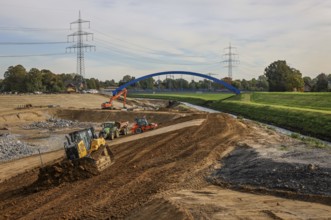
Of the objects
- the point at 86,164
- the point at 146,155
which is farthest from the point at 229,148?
the point at 86,164

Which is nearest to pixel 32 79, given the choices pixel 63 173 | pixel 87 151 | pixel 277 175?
pixel 87 151

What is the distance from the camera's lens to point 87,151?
2223 cm

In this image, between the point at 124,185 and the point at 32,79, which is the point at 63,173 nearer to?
the point at 124,185

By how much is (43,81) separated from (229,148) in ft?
359

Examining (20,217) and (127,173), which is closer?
(20,217)

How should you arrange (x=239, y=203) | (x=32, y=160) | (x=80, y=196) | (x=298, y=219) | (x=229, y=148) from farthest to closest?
(x=32, y=160)
(x=229, y=148)
(x=80, y=196)
(x=239, y=203)
(x=298, y=219)

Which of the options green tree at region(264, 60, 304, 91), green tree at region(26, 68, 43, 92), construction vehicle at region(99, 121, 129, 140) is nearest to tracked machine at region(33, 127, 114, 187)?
construction vehicle at region(99, 121, 129, 140)

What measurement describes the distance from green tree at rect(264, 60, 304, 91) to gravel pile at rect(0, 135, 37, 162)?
82.6 m

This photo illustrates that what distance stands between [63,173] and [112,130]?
56.3ft

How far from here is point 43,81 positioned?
124 m

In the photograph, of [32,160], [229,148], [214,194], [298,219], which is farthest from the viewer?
[32,160]

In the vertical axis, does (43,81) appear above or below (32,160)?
above

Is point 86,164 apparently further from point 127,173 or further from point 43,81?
point 43,81

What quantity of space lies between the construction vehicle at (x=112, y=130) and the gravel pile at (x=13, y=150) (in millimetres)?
6207
